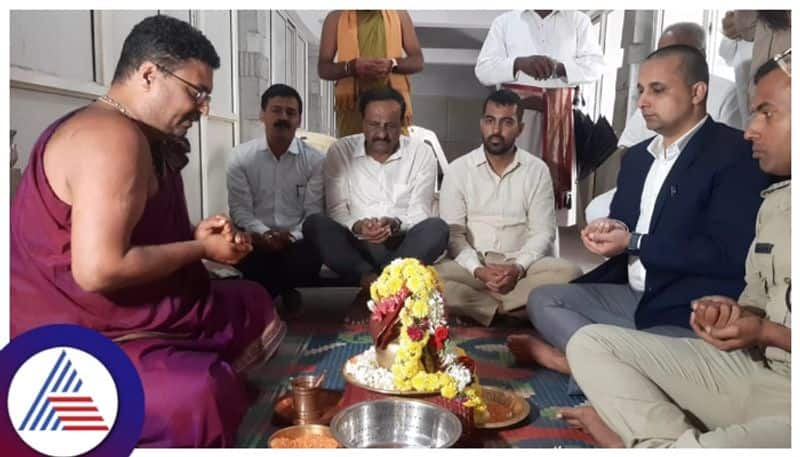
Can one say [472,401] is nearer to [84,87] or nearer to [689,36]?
[689,36]

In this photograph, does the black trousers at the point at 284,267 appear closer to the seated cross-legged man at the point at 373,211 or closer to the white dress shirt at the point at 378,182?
the seated cross-legged man at the point at 373,211

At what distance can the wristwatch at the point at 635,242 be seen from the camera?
1963 mm

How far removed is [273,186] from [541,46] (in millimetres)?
1011

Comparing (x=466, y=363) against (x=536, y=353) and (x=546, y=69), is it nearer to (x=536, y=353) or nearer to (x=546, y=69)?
(x=536, y=353)

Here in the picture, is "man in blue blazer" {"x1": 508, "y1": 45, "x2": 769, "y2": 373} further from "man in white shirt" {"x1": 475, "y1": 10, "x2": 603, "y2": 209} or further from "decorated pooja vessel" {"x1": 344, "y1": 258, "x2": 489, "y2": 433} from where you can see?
"decorated pooja vessel" {"x1": 344, "y1": 258, "x2": 489, "y2": 433}

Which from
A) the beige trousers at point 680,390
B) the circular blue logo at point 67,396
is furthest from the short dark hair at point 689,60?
the circular blue logo at point 67,396

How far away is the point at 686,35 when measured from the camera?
1935 millimetres

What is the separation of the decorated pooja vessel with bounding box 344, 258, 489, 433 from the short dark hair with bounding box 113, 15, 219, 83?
0.80 metres

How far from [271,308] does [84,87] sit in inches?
34.9

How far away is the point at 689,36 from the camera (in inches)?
76.2

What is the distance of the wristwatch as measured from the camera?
1963mm

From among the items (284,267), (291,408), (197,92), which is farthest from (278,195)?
(291,408)

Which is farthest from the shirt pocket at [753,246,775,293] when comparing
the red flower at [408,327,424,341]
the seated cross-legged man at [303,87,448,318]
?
the seated cross-legged man at [303,87,448,318]
